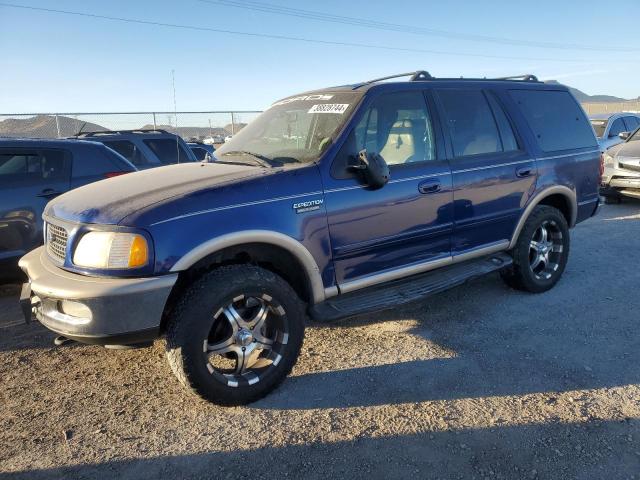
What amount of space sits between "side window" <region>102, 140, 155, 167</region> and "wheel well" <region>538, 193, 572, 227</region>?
6699 millimetres

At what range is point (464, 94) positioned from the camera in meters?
4.18

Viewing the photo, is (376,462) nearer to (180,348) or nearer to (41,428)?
(180,348)

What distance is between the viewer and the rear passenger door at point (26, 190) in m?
4.47

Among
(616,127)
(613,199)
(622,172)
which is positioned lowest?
(613,199)

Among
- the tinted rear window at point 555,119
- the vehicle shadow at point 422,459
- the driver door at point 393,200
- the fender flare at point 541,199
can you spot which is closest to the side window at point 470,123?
the driver door at point 393,200

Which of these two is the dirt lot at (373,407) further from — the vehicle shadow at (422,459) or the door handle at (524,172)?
the door handle at (524,172)

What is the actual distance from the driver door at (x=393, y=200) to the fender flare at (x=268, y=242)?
187 millimetres

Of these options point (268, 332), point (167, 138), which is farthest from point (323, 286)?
point (167, 138)

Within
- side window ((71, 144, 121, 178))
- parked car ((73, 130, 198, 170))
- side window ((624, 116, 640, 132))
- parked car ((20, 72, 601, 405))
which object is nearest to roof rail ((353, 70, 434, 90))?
parked car ((20, 72, 601, 405))

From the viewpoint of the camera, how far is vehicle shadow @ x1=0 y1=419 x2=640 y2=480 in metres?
2.38

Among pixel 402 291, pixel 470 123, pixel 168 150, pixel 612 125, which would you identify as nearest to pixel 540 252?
pixel 470 123

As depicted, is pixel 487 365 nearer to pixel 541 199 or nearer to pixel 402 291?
pixel 402 291

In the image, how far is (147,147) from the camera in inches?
350

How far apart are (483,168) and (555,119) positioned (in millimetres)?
1354
